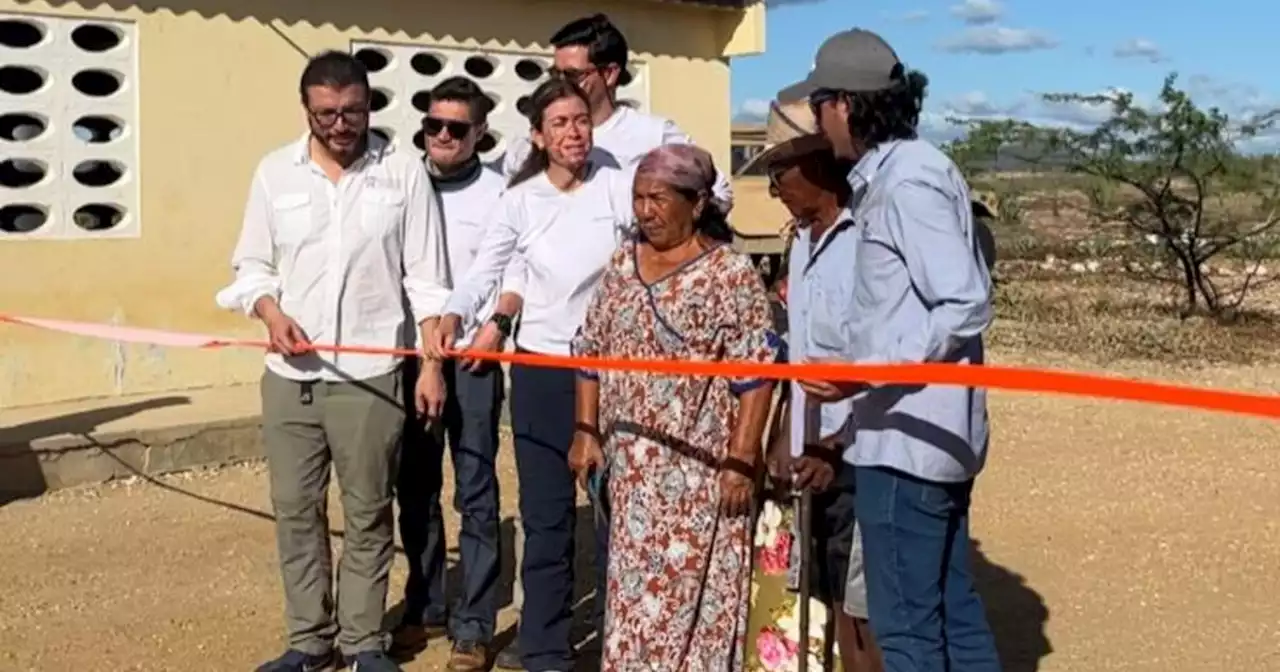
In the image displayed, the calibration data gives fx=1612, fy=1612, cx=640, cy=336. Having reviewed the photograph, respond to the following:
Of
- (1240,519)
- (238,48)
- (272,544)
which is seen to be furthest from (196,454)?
(1240,519)

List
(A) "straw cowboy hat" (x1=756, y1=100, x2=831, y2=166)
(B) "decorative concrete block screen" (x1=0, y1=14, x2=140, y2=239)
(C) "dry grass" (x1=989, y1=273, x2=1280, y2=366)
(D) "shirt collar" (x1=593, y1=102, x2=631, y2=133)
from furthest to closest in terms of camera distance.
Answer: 1. (C) "dry grass" (x1=989, y1=273, x2=1280, y2=366)
2. (B) "decorative concrete block screen" (x1=0, y1=14, x2=140, y2=239)
3. (D) "shirt collar" (x1=593, y1=102, x2=631, y2=133)
4. (A) "straw cowboy hat" (x1=756, y1=100, x2=831, y2=166)

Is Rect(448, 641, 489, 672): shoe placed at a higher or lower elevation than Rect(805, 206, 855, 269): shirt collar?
lower

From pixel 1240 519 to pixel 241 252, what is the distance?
193 inches

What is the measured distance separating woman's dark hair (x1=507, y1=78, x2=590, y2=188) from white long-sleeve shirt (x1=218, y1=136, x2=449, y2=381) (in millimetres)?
309

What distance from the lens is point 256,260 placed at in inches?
183

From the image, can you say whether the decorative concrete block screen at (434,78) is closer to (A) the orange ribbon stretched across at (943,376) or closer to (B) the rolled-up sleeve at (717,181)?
(B) the rolled-up sleeve at (717,181)

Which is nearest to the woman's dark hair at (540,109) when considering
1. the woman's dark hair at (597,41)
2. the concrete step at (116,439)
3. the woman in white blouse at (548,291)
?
the woman in white blouse at (548,291)

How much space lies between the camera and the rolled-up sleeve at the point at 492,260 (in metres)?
4.75

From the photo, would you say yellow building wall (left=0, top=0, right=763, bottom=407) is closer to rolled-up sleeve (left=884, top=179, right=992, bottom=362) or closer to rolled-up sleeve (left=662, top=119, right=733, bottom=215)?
rolled-up sleeve (left=662, top=119, right=733, bottom=215)

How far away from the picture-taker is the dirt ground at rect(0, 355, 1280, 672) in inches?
215

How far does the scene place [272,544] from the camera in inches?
268

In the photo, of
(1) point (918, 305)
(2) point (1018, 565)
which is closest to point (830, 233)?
(1) point (918, 305)

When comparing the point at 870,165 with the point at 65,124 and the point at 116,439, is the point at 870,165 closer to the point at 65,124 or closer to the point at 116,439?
the point at 116,439

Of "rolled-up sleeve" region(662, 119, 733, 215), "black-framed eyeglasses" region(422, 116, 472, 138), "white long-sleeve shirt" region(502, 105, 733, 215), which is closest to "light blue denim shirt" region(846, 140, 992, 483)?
"rolled-up sleeve" region(662, 119, 733, 215)
